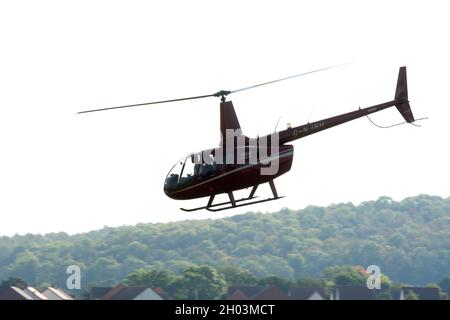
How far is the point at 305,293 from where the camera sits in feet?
377

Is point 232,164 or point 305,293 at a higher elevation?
point 305,293

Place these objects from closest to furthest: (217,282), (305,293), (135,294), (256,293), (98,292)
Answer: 1. (135,294)
2. (256,293)
3. (305,293)
4. (217,282)
5. (98,292)

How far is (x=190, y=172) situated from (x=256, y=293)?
240 feet

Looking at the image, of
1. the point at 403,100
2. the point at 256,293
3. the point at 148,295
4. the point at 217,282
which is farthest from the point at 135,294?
the point at 403,100

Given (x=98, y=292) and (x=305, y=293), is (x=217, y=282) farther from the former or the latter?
(x=98, y=292)

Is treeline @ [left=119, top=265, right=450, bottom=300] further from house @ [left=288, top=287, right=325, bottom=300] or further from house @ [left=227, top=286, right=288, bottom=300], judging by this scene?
house @ [left=227, top=286, right=288, bottom=300]

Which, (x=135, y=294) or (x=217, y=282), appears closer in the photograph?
(x=135, y=294)

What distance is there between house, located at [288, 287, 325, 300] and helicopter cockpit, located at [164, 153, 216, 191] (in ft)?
233

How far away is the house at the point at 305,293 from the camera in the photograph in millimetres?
113181

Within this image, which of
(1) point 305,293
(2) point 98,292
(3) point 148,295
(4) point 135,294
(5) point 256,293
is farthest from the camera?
(2) point 98,292

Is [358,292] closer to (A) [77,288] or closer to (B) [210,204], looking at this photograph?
(A) [77,288]

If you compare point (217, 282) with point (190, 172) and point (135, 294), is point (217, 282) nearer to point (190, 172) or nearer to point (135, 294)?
point (135, 294)

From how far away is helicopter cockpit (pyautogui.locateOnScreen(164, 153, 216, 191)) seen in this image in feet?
137
